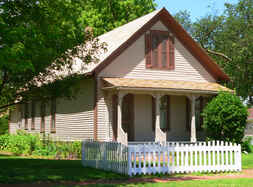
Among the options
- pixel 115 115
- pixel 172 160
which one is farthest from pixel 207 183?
pixel 115 115

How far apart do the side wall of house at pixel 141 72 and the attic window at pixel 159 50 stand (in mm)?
238

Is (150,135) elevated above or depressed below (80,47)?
below

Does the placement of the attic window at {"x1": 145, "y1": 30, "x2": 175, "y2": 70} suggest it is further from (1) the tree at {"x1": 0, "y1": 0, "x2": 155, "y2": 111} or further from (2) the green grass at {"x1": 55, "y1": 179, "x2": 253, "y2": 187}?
(2) the green grass at {"x1": 55, "y1": 179, "x2": 253, "y2": 187}

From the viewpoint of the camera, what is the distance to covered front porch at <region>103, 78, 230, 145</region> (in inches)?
869

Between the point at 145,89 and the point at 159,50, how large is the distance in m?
3.24

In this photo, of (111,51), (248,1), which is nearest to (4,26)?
(111,51)

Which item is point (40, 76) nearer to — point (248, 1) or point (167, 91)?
point (167, 91)

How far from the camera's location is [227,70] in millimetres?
37438

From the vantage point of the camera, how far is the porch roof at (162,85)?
71.2 feet

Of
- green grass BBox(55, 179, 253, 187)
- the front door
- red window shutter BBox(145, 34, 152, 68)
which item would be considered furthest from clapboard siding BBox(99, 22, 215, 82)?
green grass BBox(55, 179, 253, 187)

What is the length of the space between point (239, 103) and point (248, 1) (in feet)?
61.0

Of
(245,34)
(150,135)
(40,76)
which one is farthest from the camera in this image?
(245,34)

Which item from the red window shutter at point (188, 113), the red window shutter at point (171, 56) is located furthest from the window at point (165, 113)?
the red window shutter at point (171, 56)

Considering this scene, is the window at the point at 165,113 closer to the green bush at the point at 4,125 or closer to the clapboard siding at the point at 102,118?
the clapboard siding at the point at 102,118
